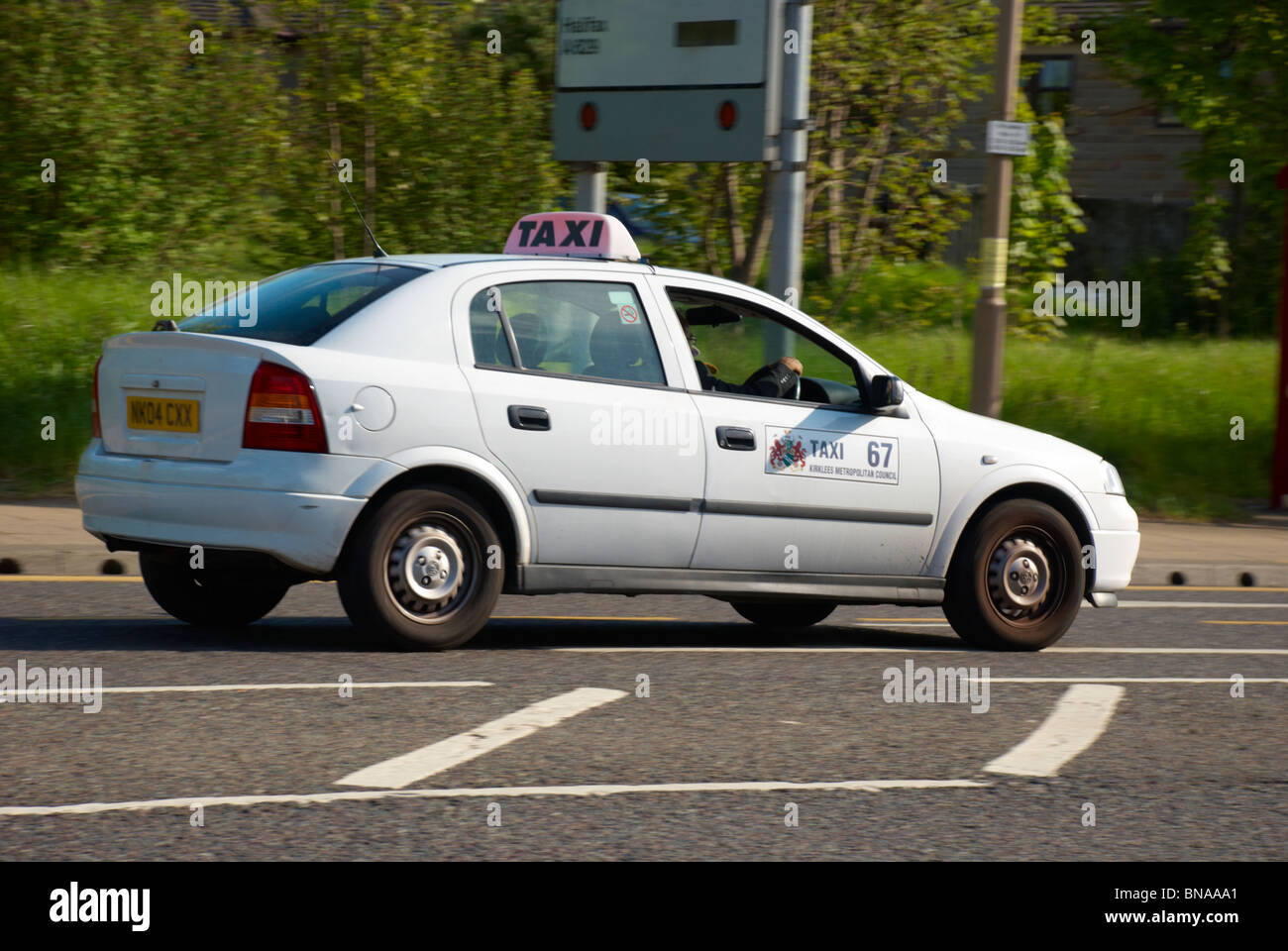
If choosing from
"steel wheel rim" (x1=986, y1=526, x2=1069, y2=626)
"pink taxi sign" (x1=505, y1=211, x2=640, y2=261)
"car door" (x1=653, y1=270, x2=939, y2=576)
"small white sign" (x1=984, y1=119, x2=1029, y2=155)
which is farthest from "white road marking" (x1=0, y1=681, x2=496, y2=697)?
"small white sign" (x1=984, y1=119, x2=1029, y2=155)

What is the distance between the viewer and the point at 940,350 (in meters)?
19.8

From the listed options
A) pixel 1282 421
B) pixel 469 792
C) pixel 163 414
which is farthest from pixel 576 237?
pixel 1282 421

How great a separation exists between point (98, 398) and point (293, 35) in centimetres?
1383

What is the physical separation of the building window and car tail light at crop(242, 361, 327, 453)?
33996 mm

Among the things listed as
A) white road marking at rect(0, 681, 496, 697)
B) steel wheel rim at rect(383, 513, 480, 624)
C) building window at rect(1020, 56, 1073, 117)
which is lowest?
white road marking at rect(0, 681, 496, 697)

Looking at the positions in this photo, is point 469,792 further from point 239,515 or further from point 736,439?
point 736,439

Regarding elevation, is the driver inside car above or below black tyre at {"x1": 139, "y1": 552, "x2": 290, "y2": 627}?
above

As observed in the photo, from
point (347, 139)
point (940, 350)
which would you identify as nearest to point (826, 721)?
point (940, 350)

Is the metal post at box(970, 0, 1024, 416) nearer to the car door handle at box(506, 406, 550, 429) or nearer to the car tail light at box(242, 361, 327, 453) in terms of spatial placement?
the car door handle at box(506, 406, 550, 429)

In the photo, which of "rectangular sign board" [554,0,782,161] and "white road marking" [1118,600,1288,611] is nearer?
"white road marking" [1118,600,1288,611]

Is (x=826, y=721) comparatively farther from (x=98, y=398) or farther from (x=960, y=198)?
(x=960, y=198)

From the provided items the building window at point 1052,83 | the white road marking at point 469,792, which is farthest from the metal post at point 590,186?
the building window at point 1052,83

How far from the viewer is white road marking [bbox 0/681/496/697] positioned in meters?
6.61
